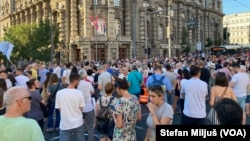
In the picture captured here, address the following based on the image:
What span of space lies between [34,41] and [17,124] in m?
40.3

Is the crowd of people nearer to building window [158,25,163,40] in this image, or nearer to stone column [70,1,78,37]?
stone column [70,1,78,37]

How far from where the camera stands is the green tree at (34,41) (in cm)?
4197

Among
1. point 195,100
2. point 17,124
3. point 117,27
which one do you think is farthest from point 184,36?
point 17,124

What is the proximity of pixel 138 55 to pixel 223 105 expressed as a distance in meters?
44.6

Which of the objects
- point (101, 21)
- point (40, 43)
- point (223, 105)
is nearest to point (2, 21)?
point (40, 43)

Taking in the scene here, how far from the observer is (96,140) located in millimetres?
9328

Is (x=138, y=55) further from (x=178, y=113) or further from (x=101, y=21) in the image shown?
(x=178, y=113)

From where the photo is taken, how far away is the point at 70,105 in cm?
673

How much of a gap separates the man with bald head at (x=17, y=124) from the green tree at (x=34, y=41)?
38970 mm

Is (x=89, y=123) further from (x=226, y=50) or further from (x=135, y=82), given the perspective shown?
(x=226, y=50)

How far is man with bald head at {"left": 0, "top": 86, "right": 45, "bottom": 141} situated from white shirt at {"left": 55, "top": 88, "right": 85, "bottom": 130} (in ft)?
9.71

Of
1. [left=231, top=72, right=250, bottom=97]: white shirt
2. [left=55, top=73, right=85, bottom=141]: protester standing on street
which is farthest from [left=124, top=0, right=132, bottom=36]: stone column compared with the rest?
[left=55, top=73, right=85, bottom=141]: protester standing on street

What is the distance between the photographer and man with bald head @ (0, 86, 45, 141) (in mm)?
3484

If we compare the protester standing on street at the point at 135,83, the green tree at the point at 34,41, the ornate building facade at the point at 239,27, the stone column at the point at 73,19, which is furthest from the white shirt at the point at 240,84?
the ornate building facade at the point at 239,27
